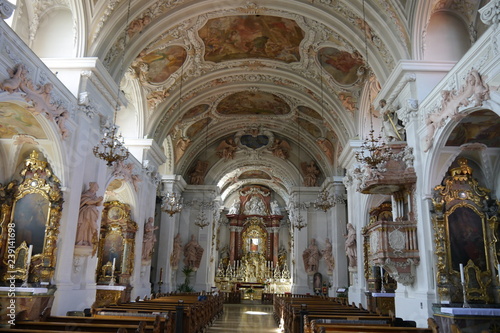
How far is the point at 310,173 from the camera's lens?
69.3 ft

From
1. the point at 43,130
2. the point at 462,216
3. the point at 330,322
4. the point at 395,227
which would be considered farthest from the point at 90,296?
the point at 462,216

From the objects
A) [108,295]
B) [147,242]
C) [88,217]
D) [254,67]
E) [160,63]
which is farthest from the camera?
[254,67]

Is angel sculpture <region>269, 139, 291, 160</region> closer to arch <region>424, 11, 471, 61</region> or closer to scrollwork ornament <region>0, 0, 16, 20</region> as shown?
arch <region>424, 11, 471, 61</region>

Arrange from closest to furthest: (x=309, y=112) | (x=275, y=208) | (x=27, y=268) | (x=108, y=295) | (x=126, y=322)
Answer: (x=126, y=322) → (x=27, y=268) → (x=108, y=295) → (x=309, y=112) → (x=275, y=208)

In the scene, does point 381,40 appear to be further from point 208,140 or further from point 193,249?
point 193,249

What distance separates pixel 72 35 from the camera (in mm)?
9695

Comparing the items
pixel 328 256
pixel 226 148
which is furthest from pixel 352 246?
pixel 226 148

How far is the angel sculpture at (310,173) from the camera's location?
69.1ft

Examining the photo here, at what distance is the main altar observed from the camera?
27531mm

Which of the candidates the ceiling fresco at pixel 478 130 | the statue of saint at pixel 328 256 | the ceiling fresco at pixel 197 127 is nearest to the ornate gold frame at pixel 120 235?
the ceiling fresco at pixel 197 127

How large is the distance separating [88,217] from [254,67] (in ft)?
26.7

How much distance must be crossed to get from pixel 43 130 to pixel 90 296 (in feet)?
12.5

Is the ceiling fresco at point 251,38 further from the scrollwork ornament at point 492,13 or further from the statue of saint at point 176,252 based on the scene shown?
the statue of saint at point 176,252

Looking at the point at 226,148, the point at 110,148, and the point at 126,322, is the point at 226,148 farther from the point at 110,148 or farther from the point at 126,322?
the point at 126,322
